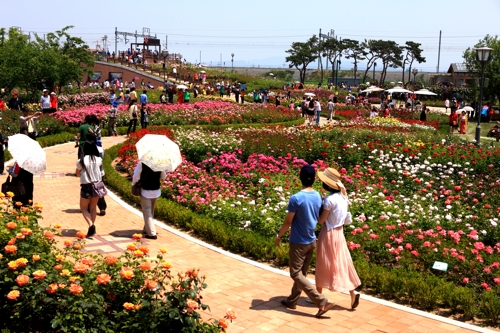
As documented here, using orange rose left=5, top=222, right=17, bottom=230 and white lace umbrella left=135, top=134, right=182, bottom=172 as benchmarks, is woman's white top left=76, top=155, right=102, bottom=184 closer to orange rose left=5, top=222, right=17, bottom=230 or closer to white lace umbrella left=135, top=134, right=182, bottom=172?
white lace umbrella left=135, top=134, right=182, bottom=172

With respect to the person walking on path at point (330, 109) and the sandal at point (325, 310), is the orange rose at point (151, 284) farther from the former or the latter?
the person walking on path at point (330, 109)

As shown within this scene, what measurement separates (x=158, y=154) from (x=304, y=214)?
10.5 ft

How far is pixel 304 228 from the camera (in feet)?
19.6

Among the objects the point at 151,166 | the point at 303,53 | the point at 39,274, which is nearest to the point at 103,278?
the point at 39,274

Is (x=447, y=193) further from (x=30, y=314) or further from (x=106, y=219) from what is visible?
(x=30, y=314)

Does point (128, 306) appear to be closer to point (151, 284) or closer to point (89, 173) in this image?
point (151, 284)

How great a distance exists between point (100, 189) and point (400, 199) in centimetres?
573

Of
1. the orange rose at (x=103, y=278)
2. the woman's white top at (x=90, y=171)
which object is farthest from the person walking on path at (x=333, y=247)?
the woman's white top at (x=90, y=171)

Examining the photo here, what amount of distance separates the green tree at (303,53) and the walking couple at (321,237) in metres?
71.9

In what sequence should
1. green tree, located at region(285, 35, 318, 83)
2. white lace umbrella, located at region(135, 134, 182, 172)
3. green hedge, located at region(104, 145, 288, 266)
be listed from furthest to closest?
green tree, located at region(285, 35, 318, 83) < white lace umbrella, located at region(135, 134, 182, 172) < green hedge, located at region(104, 145, 288, 266)

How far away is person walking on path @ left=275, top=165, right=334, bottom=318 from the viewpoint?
593 cm

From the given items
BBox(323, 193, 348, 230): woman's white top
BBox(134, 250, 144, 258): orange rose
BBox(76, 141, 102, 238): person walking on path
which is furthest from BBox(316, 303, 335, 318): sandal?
BBox(76, 141, 102, 238): person walking on path

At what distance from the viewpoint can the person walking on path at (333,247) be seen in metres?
6.00

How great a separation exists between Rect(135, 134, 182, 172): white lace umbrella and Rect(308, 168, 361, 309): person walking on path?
3.06 metres
